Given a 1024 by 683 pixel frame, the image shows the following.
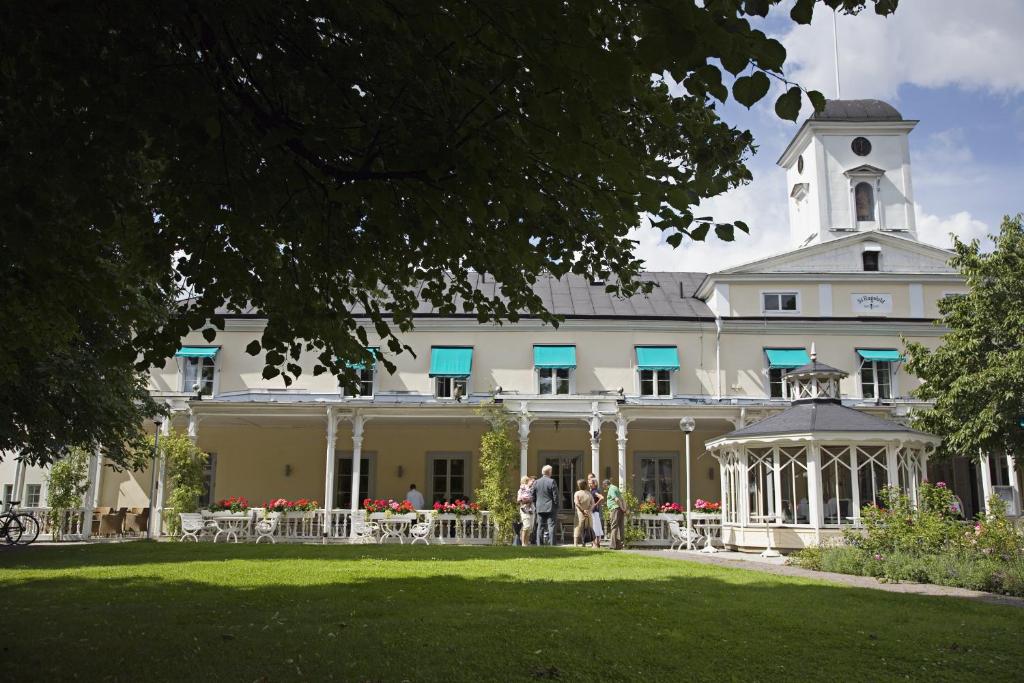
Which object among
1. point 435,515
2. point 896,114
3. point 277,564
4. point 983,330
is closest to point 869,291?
point 983,330

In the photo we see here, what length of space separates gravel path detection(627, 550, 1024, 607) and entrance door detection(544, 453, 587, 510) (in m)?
8.68

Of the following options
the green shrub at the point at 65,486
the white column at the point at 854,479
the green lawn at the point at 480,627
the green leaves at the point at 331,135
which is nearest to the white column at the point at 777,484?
the white column at the point at 854,479

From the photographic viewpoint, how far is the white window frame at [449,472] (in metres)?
24.7

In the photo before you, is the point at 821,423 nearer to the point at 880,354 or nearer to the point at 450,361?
the point at 880,354

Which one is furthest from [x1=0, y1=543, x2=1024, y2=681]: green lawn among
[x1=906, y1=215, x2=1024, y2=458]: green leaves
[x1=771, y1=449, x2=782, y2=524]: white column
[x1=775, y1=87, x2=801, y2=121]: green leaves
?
[x1=906, y1=215, x2=1024, y2=458]: green leaves

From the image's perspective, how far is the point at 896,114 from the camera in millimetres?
29859

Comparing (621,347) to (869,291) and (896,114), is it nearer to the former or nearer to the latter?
(869,291)

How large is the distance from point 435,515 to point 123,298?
13.4m

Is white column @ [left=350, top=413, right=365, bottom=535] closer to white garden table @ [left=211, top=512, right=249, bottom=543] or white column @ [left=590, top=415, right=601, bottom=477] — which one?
white garden table @ [left=211, top=512, right=249, bottom=543]

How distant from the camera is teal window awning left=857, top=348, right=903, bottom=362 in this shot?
23875mm

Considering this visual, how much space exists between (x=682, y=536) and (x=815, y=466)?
134 inches

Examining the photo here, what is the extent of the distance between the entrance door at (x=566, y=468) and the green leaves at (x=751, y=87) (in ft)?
71.1

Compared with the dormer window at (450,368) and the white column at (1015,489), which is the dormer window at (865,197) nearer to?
the white column at (1015,489)

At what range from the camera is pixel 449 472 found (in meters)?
24.9
